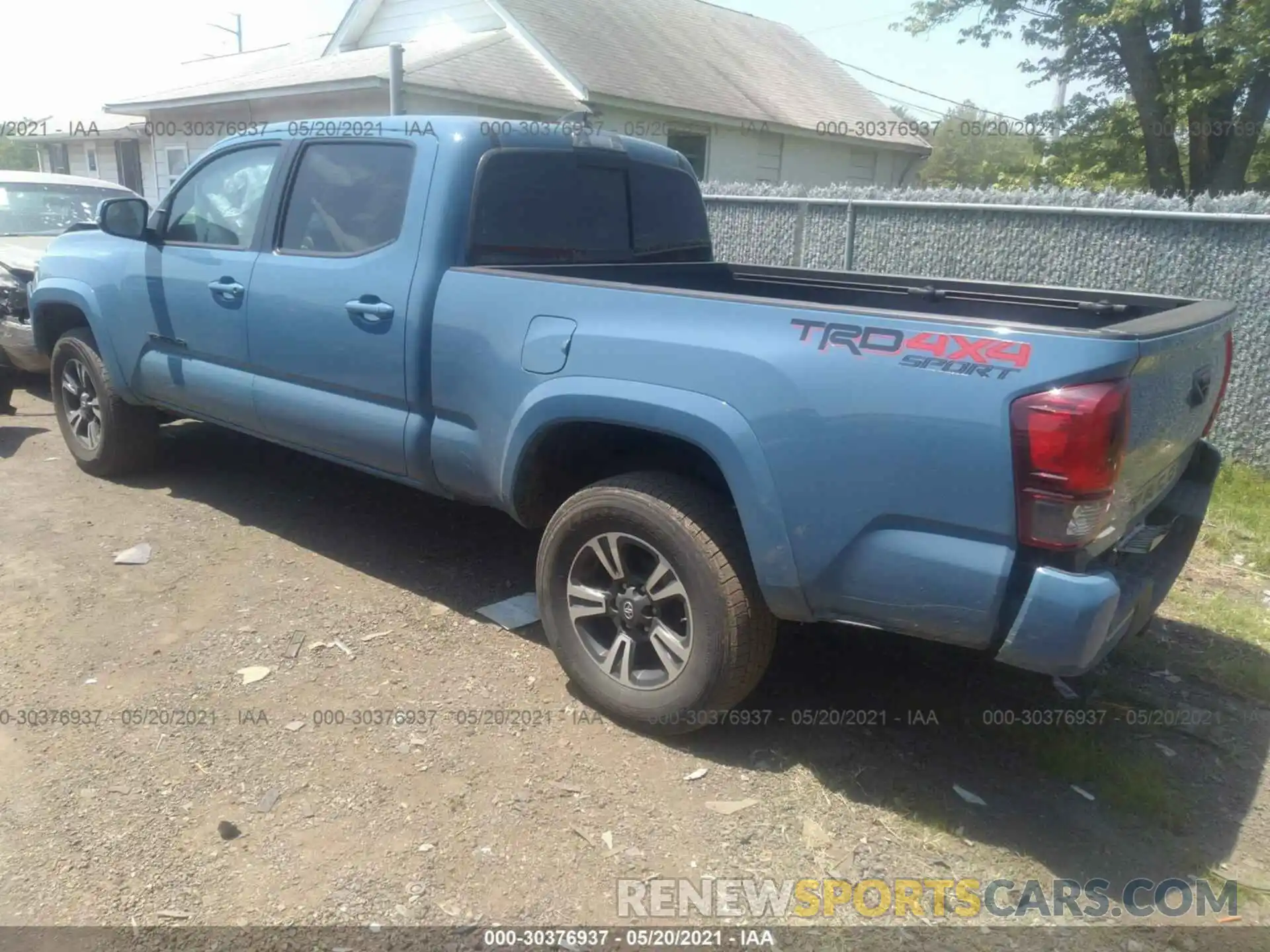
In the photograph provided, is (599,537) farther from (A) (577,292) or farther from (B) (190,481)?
(B) (190,481)

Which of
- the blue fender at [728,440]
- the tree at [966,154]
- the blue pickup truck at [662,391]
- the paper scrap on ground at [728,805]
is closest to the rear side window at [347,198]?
the blue pickup truck at [662,391]

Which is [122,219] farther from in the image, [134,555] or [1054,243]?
[1054,243]

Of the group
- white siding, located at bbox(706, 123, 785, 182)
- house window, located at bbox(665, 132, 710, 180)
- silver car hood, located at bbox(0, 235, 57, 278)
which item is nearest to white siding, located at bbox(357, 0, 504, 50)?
house window, located at bbox(665, 132, 710, 180)

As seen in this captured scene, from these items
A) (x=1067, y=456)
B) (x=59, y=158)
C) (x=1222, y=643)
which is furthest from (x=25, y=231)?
(x=59, y=158)

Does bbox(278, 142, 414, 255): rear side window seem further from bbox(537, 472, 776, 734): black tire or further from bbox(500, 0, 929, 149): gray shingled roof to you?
bbox(500, 0, 929, 149): gray shingled roof

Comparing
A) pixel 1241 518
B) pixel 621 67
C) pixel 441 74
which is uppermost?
pixel 621 67

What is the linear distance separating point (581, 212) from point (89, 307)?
2.96m

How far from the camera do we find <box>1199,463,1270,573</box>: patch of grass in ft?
17.4

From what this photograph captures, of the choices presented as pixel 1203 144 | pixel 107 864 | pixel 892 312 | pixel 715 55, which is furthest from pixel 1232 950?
pixel 715 55

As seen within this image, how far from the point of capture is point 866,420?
2.69 metres

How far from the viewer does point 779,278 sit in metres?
4.79

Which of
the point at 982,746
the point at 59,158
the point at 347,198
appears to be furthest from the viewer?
the point at 59,158

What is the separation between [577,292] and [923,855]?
2040mm

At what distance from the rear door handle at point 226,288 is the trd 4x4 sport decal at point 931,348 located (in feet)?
9.37
